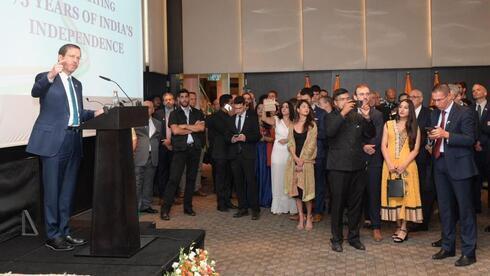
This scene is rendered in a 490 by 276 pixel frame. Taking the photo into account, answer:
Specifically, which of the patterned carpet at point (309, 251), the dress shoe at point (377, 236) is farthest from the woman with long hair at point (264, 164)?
the dress shoe at point (377, 236)

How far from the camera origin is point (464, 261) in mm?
4188

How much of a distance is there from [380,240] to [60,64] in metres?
3.45

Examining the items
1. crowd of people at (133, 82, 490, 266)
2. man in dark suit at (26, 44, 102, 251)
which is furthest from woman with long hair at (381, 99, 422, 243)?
man in dark suit at (26, 44, 102, 251)

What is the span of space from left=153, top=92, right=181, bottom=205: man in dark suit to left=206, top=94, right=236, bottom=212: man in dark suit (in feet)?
2.07

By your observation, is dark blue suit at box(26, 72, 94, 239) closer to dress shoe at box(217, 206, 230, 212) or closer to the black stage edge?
the black stage edge

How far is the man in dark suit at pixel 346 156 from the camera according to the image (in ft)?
15.1

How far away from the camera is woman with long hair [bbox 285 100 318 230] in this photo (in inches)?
216

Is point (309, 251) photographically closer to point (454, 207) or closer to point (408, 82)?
point (454, 207)

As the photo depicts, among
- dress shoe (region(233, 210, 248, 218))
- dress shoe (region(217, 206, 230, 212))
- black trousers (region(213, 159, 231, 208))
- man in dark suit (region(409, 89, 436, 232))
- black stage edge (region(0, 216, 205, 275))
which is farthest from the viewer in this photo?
dress shoe (region(217, 206, 230, 212))

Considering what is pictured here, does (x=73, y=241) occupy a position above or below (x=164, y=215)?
above

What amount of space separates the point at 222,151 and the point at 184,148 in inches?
21.4

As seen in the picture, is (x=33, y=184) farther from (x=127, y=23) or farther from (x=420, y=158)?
(x=420, y=158)

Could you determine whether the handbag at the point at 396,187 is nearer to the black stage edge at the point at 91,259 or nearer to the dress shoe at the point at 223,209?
the black stage edge at the point at 91,259

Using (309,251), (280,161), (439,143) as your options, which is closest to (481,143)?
(439,143)
